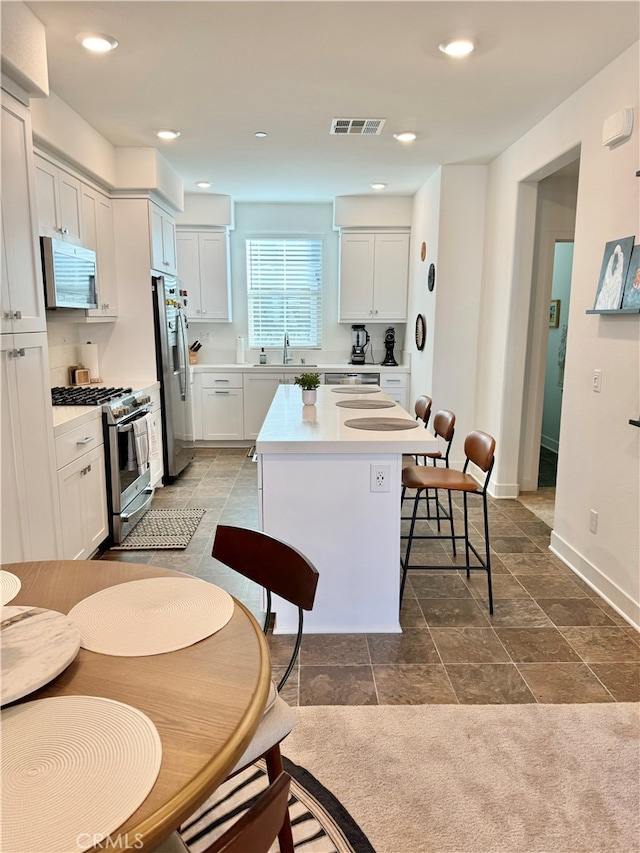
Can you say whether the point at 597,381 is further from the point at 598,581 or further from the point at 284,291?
the point at 284,291

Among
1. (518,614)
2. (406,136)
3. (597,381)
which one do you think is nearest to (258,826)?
(518,614)

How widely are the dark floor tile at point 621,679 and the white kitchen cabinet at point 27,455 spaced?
98.1 inches

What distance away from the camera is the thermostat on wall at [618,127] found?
2592mm

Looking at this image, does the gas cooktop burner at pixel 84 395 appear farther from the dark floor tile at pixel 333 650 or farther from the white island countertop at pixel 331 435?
the dark floor tile at pixel 333 650

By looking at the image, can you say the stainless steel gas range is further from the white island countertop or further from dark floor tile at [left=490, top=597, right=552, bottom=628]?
dark floor tile at [left=490, top=597, right=552, bottom=628]

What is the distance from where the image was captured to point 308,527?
251cm

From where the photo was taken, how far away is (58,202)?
11.1ft

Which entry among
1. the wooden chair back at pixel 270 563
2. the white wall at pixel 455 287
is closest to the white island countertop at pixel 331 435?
the wooden chair back at pixel 270 563

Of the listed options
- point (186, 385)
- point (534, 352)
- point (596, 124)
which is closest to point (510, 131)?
point (596, 124)

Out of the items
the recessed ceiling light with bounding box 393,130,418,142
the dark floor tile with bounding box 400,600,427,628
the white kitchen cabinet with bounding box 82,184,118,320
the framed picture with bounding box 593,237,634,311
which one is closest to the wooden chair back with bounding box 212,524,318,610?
the dark floor tile with bounding box 400,600,427,628

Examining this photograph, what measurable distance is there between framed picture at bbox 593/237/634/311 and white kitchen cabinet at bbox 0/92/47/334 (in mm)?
2744

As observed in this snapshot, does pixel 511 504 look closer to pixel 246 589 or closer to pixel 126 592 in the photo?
pixel 246 589

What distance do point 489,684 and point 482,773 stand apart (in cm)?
48

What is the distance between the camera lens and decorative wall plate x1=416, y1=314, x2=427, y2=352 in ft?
18.2
